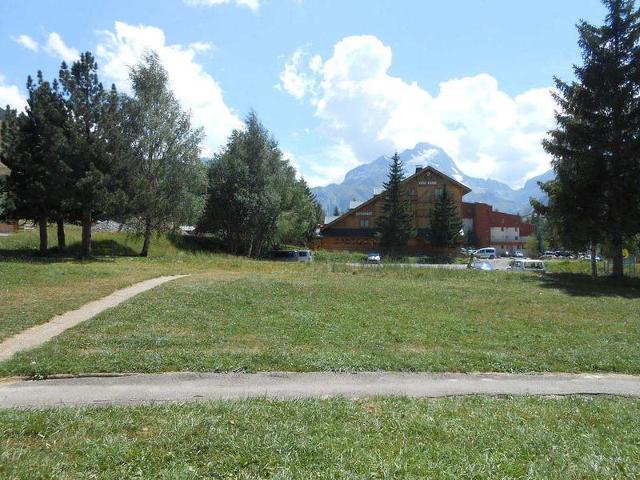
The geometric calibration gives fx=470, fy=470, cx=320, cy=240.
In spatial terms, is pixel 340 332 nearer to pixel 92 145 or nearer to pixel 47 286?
pixel 47 286

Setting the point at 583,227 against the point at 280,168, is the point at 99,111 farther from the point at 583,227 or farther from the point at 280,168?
the point at 583,227

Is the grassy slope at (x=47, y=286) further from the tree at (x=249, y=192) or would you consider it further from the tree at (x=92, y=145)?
the tree at (x=249, y=192)

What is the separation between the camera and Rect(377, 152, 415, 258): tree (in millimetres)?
73438

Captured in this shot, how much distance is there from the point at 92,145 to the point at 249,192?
21318mm

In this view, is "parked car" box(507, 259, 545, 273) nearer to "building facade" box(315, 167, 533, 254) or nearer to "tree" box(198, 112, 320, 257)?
"tree" box(198, 112, 320, 257)

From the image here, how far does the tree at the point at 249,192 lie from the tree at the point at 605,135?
2914 centimetres

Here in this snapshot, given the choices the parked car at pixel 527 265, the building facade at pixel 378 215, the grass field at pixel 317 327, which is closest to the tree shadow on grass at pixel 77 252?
the grass field at pixel 317 327

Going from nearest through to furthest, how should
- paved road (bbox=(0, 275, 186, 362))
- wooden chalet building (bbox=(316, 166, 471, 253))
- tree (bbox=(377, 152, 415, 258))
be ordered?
1. paved road (bbox=(0, 275, 186, 362))
2. tree (bbox=(377, 152, 415, 258))
3. wooden chalet building (bbox=(316, 166, 471, 253))

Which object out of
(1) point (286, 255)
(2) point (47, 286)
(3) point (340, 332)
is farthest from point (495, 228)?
(3) point (340, 332)

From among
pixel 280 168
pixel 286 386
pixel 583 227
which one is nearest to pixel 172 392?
pixel 286 386

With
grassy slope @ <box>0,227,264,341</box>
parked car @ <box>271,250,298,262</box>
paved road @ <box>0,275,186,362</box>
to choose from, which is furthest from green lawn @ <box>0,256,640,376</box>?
parked car @ <box>271,250,298,262</box>

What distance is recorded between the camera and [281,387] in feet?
23.4

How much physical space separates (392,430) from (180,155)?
37.6 m

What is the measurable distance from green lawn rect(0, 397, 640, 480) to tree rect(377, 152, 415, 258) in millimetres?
67885
